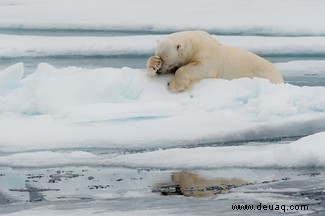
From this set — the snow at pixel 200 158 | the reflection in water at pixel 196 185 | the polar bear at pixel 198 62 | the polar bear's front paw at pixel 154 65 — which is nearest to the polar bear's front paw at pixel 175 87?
the polar bear at pixel 198 62

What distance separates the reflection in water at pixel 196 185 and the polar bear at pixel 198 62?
1829 mm

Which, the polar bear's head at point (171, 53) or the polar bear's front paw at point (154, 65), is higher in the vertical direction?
the polar bear's head at point (171, 53)

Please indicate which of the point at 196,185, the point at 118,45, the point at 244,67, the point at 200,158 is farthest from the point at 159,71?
the point at 118,45

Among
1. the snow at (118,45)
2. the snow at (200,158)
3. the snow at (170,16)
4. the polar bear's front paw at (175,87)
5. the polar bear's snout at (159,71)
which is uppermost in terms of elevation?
the snow at (170,16)

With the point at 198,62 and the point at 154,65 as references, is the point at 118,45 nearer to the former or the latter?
the point at 198,62

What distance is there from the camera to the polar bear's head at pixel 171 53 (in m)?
6.88

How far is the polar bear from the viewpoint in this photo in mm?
6848

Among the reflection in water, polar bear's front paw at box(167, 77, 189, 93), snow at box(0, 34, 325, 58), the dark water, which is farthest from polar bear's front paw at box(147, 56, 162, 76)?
snow at box(0, 34, 325, 58)

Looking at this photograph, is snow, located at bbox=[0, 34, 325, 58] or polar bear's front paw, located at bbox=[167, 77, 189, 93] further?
snow, located at bbox=[0, 34, 325, 58]

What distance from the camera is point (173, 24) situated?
505 inches

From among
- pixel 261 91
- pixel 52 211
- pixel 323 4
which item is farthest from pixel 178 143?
pixel 323 4

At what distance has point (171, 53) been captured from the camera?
688 centimetres

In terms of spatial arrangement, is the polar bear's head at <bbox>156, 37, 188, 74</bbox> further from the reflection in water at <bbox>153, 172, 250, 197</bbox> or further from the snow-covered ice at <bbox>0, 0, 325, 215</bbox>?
the reflection in water at <bbox>153, 172, 250, 197</bbox>

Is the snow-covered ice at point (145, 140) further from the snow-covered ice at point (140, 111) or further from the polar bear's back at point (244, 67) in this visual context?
the polar bear's back at point (244, 67)
